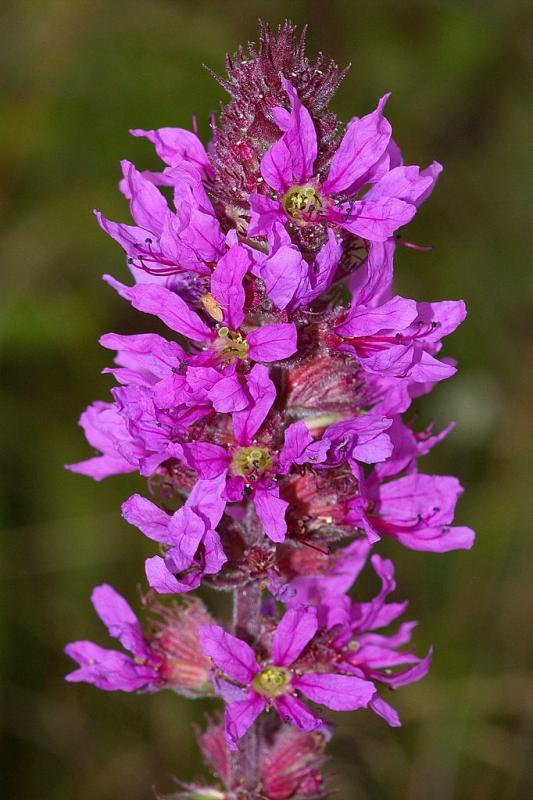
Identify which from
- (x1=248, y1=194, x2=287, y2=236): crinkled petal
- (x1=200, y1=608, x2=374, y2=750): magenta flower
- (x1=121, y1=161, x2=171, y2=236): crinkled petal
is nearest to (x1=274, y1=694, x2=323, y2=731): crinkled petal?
(x1=200, y1=608, x2=374, y2=750): magenta flower

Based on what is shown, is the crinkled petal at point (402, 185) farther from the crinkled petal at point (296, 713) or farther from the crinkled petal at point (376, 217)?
the crinkled petal at point (296, 713)

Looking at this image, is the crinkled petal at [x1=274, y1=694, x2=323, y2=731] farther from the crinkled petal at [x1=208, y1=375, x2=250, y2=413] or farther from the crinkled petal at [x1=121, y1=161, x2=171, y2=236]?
the crinkled petal at [x1=121, y1=161, x2=171, y2=236]

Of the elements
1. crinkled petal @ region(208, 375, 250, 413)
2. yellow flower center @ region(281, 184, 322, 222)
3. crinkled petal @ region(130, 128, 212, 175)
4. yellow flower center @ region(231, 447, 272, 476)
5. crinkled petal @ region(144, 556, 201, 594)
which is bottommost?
crinkled petal @ region(144, 556, 201, 594)

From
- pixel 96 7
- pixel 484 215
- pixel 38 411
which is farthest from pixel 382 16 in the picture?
pixel 38 411

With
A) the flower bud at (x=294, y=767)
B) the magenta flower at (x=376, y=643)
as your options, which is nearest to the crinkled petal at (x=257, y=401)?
the magenta flower at (x=376, y=643)

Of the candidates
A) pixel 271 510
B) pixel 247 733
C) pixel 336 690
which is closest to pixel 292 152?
pixel 271 510

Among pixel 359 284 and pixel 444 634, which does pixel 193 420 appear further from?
pixel 444 634
